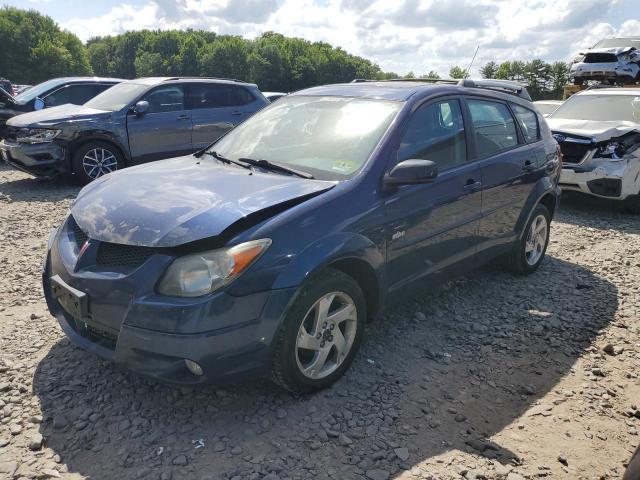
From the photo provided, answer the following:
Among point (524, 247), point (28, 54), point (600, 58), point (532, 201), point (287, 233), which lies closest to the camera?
point (287, 233)

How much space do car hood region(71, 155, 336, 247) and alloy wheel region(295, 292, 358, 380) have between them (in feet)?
2.05

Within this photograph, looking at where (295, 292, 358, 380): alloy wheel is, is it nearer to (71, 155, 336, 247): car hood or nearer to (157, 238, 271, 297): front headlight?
(157, 238, 271, 297): front headlight

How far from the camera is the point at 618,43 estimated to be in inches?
570

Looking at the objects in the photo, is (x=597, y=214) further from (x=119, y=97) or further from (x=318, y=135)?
(x=119, y=97)

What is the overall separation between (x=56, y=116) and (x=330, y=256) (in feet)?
23.5

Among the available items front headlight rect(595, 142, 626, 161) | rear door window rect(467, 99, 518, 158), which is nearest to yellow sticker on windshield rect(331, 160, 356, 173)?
rear door window rect(467, 99, 518, 158)

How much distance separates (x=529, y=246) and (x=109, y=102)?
22.9 feet

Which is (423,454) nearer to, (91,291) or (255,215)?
(255,215)

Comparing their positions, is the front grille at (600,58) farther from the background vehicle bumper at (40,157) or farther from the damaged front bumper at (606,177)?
the background vehicle bumper at (40,157)

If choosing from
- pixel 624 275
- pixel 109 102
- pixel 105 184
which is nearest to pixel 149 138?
pixel 109 102

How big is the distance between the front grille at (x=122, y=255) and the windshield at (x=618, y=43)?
15.3 metres

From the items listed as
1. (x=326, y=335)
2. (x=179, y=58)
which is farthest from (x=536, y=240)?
(x=179, y=58)

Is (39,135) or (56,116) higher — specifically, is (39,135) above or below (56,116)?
below

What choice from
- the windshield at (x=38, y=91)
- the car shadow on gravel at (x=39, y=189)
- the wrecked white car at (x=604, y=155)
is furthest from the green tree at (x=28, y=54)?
the wrecked white car at (x=604, y=155)
